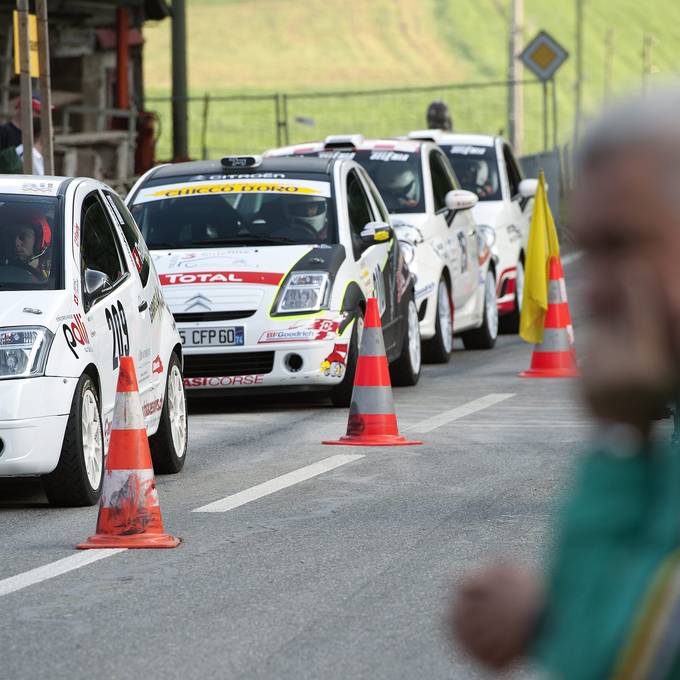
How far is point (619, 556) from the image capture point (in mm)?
1686

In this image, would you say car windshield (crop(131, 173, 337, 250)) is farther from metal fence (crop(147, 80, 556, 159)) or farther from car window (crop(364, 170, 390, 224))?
metal fence (crop(147, 80, 556, 159))

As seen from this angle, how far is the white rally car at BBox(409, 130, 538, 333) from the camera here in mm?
18812

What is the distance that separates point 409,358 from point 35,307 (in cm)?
605

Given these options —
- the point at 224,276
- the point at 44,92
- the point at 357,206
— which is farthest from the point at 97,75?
the point at 224,276

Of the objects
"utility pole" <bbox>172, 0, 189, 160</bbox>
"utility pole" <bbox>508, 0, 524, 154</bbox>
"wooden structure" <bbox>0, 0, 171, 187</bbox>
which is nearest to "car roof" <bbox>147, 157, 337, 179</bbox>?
"utility pole" <bbox>172, 0, 189, 160</bbox>

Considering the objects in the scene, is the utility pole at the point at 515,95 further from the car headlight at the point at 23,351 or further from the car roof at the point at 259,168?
the car headlight at the point at 23,351

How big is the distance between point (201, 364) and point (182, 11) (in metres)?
18.7

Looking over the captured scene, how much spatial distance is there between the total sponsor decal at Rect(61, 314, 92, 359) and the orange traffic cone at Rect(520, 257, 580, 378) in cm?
667

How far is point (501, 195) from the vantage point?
19172 millimetres

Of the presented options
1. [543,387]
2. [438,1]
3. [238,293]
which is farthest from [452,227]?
[438,1]

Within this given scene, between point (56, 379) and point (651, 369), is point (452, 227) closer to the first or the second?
point (56, 379)

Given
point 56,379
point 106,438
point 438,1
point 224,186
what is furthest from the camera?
point 438,1

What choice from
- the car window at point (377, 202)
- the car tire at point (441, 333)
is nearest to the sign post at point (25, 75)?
the car window at point (377, 202)

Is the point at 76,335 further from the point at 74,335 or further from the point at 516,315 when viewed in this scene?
the point at 516,315
